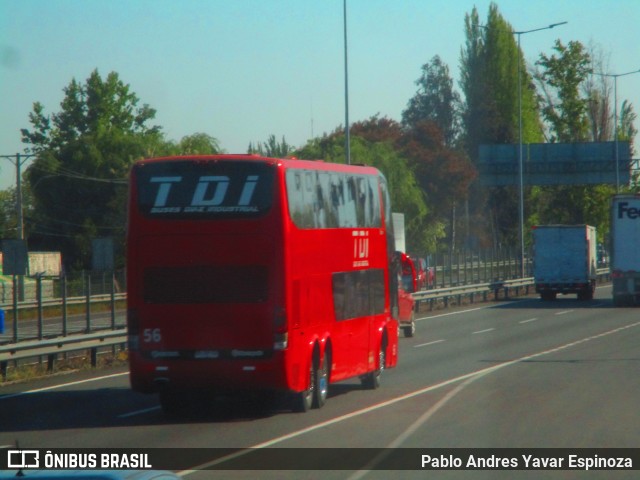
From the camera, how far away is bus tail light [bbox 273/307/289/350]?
15789mm

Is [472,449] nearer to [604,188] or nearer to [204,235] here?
[204,235]

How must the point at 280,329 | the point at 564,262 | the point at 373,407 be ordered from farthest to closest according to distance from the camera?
the point at 564,262, the point at 373,407, the point at 280,329

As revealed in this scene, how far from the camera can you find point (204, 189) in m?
16.1

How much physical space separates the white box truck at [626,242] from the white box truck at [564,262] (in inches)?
229

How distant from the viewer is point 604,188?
80688 millimetres

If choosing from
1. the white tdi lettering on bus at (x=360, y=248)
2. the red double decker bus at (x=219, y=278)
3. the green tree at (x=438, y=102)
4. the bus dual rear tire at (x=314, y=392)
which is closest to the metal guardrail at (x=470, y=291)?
the white tdi lettering on bus at (x=360, y=248)

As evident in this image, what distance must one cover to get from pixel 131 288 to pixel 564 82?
218 ft

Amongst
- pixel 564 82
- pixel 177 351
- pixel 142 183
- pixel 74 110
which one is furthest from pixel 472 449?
pixel 74 110

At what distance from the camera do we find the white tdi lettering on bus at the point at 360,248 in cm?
1900

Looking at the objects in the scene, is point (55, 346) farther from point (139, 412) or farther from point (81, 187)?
point (81, 187)

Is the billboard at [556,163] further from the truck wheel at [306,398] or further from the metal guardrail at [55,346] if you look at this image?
the truck wheel at [306,398]

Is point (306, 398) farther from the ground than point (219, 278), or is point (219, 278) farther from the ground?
point (219, 278)

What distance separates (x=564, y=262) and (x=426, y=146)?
5079 cm

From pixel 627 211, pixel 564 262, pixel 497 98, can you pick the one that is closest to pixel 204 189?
pixel 627 211
